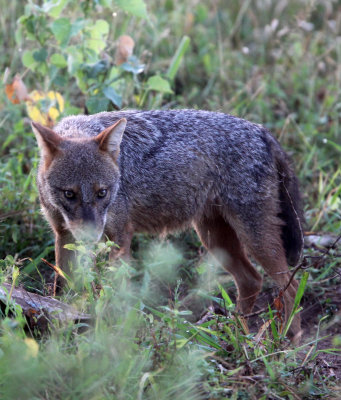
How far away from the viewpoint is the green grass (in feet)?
10.8

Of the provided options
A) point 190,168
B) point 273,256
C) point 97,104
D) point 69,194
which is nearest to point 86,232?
point 69,194

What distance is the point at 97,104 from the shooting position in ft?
19.7

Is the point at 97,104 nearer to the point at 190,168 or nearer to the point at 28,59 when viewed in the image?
the point at 28,59

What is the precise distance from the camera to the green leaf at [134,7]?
5.99 meters

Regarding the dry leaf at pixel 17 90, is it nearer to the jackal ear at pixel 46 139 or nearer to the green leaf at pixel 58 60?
the green leaf at pixel 58 60

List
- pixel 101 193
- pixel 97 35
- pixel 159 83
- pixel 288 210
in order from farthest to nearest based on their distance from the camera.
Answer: pixel 159 83, pixel 97 35, pixel 288 210, pixel 101 193

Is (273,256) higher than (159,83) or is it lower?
lower

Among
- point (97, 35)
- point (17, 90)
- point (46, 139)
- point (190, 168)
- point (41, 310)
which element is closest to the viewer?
point (41, 310)

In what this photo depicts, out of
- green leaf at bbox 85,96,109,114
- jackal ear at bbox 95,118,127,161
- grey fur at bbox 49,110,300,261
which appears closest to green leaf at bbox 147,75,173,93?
green leaf at bbox 85,96,109,114

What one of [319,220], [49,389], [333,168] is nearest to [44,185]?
[49,389]

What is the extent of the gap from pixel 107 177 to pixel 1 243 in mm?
1532

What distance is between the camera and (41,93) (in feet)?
21.0

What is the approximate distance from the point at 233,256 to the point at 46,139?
224cm

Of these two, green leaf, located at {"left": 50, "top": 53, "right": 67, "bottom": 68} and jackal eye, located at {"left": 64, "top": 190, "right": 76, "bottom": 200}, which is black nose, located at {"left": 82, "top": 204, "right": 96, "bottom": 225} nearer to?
jackal eye, located at {"left": 64, "top": 190, "right": 76, "bottom": 200}
